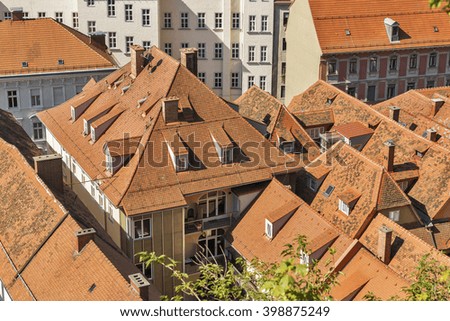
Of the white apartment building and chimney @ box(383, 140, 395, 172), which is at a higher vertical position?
the white apartment building

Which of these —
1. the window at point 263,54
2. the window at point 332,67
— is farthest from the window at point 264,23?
the window at point 332,67

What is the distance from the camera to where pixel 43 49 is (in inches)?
2704

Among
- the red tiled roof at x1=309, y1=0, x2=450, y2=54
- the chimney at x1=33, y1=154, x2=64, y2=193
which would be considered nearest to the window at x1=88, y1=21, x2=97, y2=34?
the red tiled roof at x1=309, y1=0, x2=450, y2=54

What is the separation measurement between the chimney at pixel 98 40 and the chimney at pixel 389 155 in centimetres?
2918

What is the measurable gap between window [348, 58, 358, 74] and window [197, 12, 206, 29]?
48.9 feet

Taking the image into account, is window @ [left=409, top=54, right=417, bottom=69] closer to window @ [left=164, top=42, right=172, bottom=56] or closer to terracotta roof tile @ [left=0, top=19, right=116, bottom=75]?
window @ [left=164, top=42, right=172, bottom=56]

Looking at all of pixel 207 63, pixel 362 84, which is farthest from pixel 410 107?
pixel 207 63

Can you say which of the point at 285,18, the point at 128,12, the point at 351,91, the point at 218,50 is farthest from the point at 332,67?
the point at 128,12

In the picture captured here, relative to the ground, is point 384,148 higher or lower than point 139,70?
lower

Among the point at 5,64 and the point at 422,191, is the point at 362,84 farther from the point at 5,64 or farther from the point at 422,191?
the point at 5,64

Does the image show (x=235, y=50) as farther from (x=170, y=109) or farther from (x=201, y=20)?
(x=170, y=109)

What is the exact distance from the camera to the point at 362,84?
77.9 metres

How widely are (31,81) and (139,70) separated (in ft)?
47.9

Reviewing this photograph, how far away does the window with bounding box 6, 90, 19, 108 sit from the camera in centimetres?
6769
